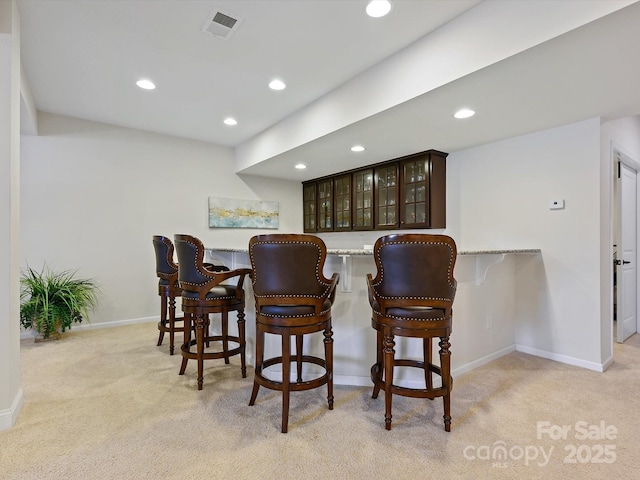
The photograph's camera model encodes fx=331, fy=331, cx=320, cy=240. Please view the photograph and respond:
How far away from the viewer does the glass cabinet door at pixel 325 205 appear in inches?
221

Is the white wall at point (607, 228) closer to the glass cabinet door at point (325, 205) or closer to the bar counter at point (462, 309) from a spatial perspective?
the bar counter at point (462, 309)

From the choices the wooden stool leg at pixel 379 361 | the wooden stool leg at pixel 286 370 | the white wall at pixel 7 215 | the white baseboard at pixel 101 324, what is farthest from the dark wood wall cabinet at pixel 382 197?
the white wall at pixel 7 215

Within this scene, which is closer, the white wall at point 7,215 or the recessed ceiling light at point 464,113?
the white wall at point 7,215

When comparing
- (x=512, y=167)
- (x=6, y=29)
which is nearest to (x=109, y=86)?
(x=6, y=29)

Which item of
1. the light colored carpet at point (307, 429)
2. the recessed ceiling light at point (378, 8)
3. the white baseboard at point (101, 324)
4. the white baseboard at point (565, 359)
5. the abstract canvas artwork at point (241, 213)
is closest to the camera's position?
the light colored carpet at point (307, 429)

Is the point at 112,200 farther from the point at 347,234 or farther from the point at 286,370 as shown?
the point at 286,370

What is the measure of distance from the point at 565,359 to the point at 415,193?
2.34 metres

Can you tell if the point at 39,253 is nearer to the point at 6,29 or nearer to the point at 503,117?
the point at 6,29

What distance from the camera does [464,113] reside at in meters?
2.82

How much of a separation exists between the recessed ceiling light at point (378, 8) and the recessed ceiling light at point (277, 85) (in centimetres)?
118

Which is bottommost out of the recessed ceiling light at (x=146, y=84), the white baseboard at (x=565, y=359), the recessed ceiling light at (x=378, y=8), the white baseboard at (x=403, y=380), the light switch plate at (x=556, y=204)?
the white baseboard at (x=565, y=359)

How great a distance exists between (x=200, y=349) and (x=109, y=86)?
272 centimetres

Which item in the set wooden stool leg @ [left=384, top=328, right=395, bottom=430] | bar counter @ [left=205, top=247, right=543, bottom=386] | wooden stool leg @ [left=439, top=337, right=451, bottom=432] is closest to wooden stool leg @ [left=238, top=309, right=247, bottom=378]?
bar counter @ [left=205, top=247, right=543, bottom=386]

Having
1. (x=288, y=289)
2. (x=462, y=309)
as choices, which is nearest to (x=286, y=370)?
(x=288, y=289)
